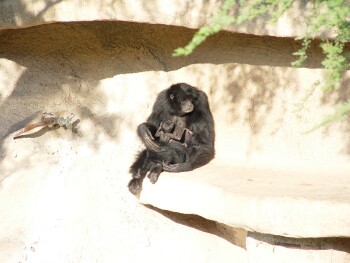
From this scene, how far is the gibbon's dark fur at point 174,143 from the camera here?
5914 mm

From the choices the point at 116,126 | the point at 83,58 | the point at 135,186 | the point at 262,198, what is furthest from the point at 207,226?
the point at 83,58

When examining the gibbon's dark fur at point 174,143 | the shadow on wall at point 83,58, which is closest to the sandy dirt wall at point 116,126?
the shadow on wall at point 83,58

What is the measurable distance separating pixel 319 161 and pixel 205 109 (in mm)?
1207

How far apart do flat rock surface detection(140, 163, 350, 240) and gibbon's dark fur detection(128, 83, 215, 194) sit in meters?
0.13

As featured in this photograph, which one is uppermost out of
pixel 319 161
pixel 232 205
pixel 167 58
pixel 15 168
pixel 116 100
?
pixel 167 58

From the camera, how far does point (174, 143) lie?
20.3 ft

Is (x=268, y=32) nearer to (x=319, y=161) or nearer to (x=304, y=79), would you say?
(x=304, y=79)

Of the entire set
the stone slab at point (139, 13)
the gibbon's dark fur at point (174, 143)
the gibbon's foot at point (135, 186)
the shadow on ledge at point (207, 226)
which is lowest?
the shadow on ledge at point (207, 226)

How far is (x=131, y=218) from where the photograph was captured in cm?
602

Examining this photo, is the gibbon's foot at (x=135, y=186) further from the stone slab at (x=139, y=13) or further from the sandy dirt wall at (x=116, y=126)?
the stone slab at (x=139, y=13)

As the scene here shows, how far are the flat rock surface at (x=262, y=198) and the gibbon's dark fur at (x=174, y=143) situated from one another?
131mm

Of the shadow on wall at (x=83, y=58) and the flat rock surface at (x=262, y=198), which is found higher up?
the shadow on wall at (x=83, y=58)

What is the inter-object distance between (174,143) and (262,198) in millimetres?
1766

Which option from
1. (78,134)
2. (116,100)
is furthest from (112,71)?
(78,134)
